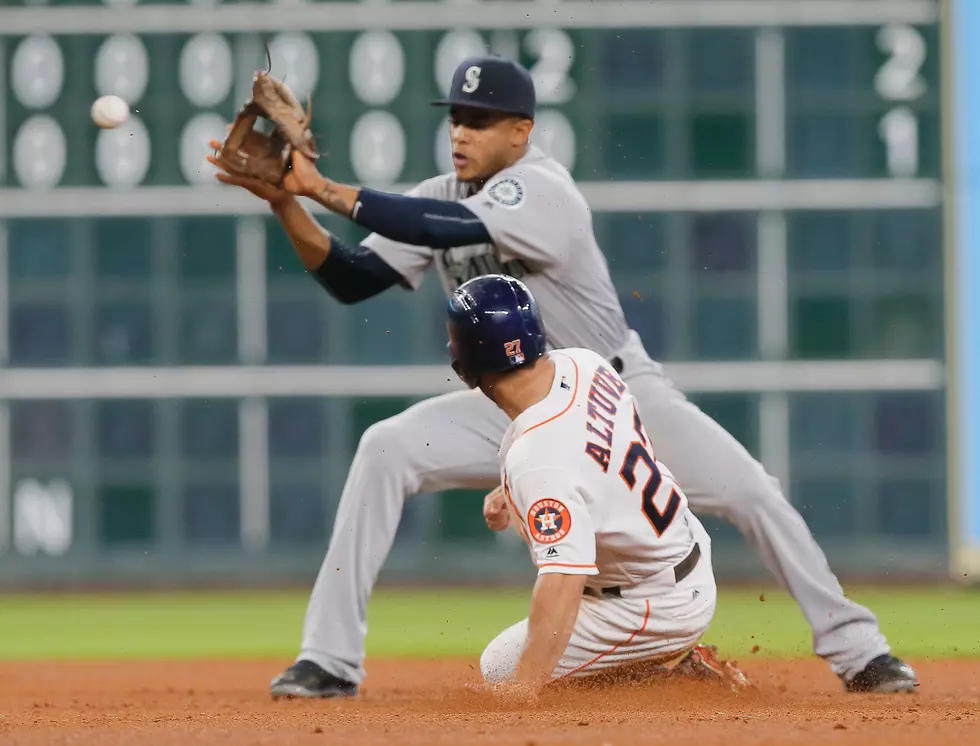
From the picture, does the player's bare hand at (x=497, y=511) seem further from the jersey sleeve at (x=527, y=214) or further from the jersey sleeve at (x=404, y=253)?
the jersey sleeve at (x=404, y=253)

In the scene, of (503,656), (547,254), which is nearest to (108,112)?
(547,254)

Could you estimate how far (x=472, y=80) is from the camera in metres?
4.79

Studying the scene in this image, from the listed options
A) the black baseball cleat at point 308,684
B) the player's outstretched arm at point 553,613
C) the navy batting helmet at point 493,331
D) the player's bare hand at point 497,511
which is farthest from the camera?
the black baseball cleat at point 308,684

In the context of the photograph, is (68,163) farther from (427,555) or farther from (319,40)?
(427,555)

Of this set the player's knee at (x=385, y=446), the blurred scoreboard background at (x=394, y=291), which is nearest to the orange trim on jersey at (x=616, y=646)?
the player's knee at (x=385, y=446)

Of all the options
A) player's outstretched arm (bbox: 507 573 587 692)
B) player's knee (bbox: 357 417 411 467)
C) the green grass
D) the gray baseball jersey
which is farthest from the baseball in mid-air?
the green grass

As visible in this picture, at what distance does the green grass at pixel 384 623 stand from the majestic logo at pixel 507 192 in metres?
2.55

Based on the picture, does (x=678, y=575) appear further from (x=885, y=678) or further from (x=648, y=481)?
(x=885, y=678)

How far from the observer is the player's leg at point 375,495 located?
4598mm

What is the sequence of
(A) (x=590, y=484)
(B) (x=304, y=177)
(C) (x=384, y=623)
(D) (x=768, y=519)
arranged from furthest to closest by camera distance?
(C) (x=384, y=623)
(D) (x=768, y=519)
(B) (x=304, y=177)
(A) (x=590, y=484)

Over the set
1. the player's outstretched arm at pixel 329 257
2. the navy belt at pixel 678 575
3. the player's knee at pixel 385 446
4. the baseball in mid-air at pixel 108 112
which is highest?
the baseball in mid-air at pixel 108 112

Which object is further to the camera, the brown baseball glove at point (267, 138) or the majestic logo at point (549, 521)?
the brown baseball glove at point (267, 138)

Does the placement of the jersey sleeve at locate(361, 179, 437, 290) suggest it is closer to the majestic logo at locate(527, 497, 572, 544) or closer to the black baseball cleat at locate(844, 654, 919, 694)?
the majestic logo at locate(527, 497, 572, 544)

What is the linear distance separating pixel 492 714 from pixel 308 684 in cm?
91
